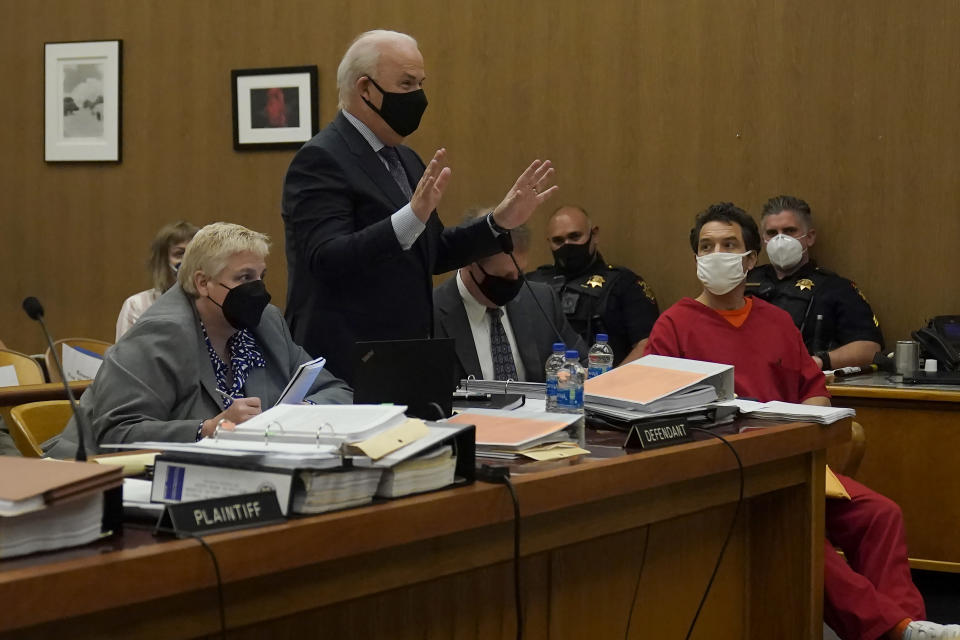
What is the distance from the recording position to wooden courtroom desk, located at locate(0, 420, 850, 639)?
4.50 ft

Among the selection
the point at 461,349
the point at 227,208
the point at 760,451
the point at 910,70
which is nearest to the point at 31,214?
the point at 227,208

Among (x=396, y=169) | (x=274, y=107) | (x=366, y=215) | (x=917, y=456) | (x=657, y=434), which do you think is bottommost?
(x=917, y=456)

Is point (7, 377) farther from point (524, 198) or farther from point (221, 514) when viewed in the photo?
point (221, 514)

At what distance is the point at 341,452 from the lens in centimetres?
167

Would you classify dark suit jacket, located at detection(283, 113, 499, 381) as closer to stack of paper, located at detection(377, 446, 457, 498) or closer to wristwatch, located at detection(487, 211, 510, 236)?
wristwatch, located at detection(487, 211, 510, 236)

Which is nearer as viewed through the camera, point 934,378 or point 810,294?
point 934,378

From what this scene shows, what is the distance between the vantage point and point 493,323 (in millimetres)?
3998

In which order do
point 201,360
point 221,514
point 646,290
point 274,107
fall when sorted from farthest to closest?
point 274,107
point 646,290
point 201,360
point 221,514

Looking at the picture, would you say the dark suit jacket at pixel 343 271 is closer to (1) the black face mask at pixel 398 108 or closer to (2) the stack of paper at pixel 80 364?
(1) the black face mask at pixel 398 108

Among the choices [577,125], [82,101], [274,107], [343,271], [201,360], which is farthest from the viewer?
[82,101]

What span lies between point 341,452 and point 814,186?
159 inches

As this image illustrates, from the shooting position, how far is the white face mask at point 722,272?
359 cm

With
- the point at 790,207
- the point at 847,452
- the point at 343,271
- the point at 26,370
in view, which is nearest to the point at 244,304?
the point at 343,271

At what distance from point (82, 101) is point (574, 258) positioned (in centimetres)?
317
